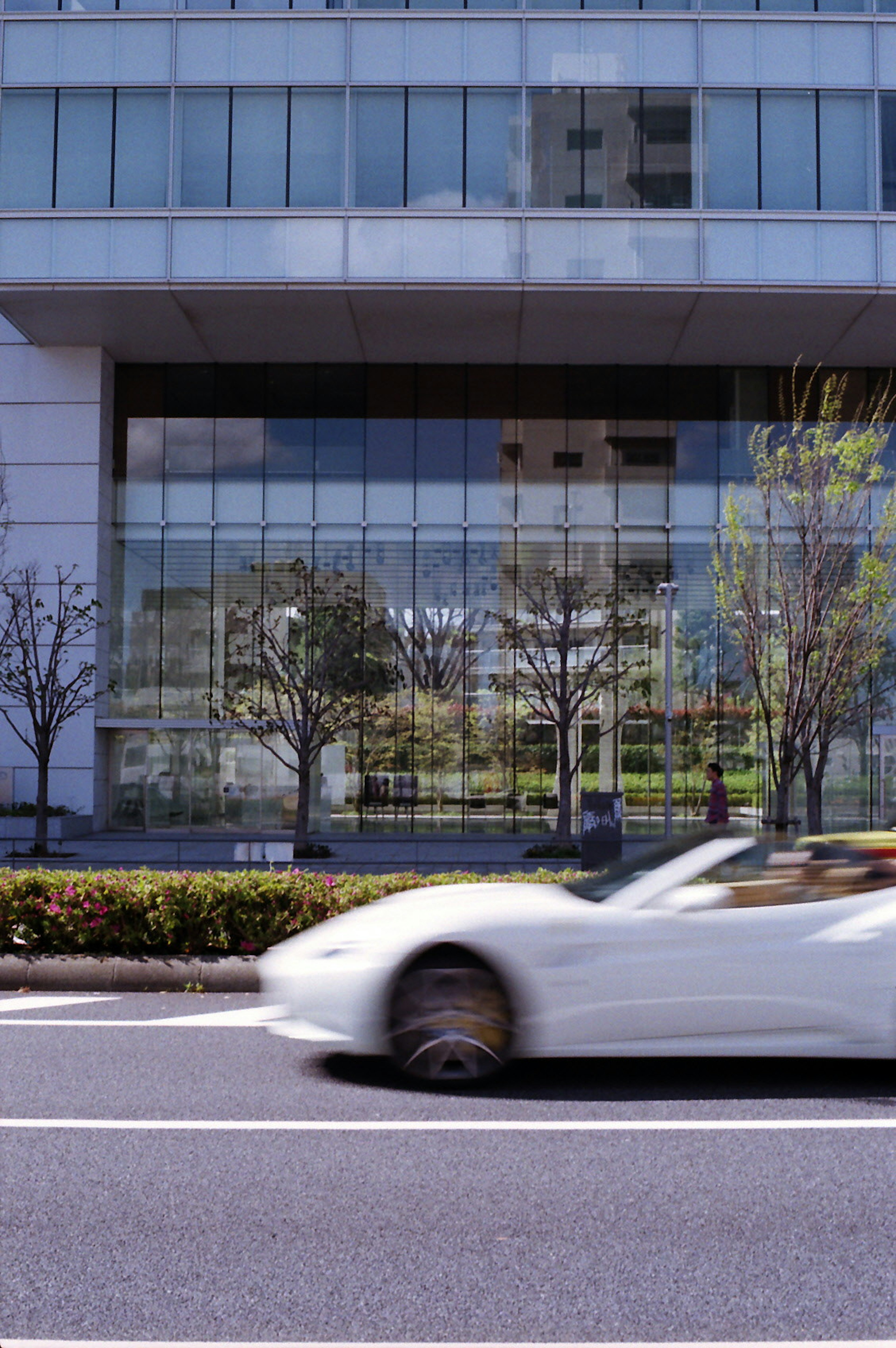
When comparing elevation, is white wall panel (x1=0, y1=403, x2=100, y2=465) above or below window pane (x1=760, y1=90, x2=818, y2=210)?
below

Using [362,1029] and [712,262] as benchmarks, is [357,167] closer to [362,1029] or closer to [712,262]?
[712,262]

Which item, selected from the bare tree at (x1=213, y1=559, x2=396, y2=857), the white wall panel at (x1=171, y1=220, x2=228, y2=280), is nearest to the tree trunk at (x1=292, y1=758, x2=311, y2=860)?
the bare tree at (x1=213, y1=559, x2=396, y2=857)

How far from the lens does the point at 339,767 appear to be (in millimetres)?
24641

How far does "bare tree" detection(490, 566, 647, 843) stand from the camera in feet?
78.0

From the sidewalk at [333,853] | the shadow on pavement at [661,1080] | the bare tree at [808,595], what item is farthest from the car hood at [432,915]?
the bare tree at [808,595]

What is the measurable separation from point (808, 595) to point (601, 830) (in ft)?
14.0

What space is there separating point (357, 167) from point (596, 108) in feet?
15.5

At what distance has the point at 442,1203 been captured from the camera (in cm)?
416

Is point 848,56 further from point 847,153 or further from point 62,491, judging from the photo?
point 62,491

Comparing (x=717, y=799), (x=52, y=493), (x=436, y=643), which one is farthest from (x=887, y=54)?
(x=52, y=493)

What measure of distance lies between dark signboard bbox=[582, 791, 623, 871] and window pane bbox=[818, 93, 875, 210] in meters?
13.3

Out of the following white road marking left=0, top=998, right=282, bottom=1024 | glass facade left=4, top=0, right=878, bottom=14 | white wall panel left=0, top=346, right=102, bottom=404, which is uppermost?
glass facade left=4, top=0, right=878, bottom=14

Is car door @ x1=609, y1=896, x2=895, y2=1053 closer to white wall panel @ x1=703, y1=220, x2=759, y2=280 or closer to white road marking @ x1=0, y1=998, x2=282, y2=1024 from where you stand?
white road marking @ x1=0, y1=998, x2=282, y2=1024

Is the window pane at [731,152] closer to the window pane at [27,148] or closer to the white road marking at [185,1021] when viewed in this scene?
the window pane at [27,148]
